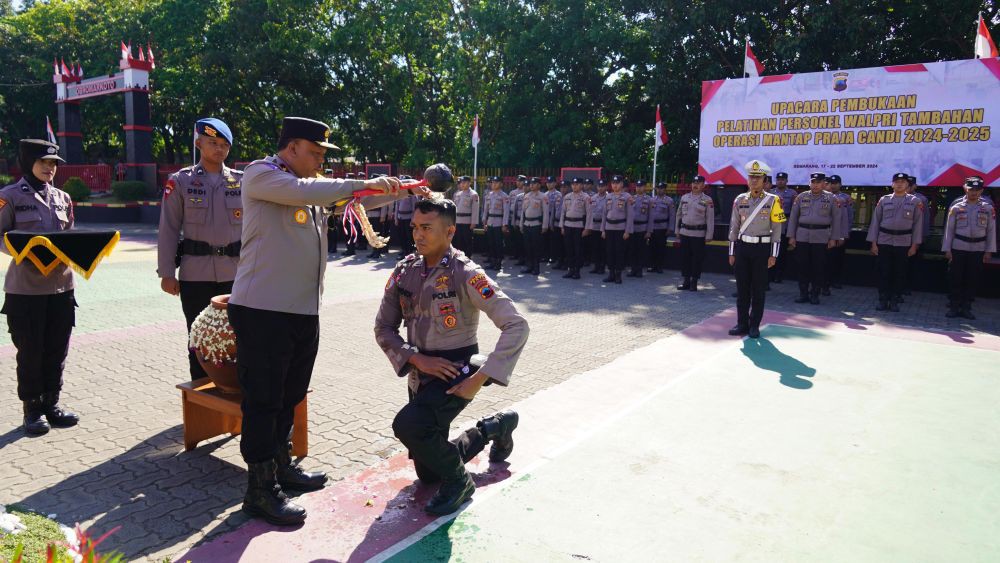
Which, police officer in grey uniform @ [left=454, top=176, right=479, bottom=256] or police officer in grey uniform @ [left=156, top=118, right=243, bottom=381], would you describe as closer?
police officer in grey uniform @ [left=156, top=118, right=243, bottom=381]

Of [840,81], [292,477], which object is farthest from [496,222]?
[292,477]

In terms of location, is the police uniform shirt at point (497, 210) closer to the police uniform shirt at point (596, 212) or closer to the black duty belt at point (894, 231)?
the police uniform shirt at point (596, 212)

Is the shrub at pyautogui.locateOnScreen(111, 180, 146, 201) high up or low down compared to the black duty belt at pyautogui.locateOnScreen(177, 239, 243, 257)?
up

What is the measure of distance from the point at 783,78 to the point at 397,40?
48.7ft

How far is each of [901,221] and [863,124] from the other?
2829 mm

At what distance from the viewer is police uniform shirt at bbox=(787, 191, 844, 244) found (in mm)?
10305

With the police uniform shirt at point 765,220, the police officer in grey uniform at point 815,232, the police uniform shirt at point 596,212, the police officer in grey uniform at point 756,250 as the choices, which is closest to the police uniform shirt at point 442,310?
the police officer in grey uniform at point 756,250

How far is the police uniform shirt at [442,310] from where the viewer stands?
3191 mm

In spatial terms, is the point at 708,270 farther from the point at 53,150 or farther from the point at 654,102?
the point at 53,150

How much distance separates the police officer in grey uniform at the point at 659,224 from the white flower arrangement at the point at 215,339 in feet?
33.8

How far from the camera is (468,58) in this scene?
69.8ft

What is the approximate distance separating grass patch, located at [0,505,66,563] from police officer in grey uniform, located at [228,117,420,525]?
0.81 meters

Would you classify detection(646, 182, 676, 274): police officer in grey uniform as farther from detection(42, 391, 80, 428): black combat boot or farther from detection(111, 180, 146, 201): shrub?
detection(111, 180, 146, 201): shrub

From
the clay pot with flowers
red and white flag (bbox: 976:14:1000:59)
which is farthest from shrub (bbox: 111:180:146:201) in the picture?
red and white flag (bbox: 976:14:1000:59)
